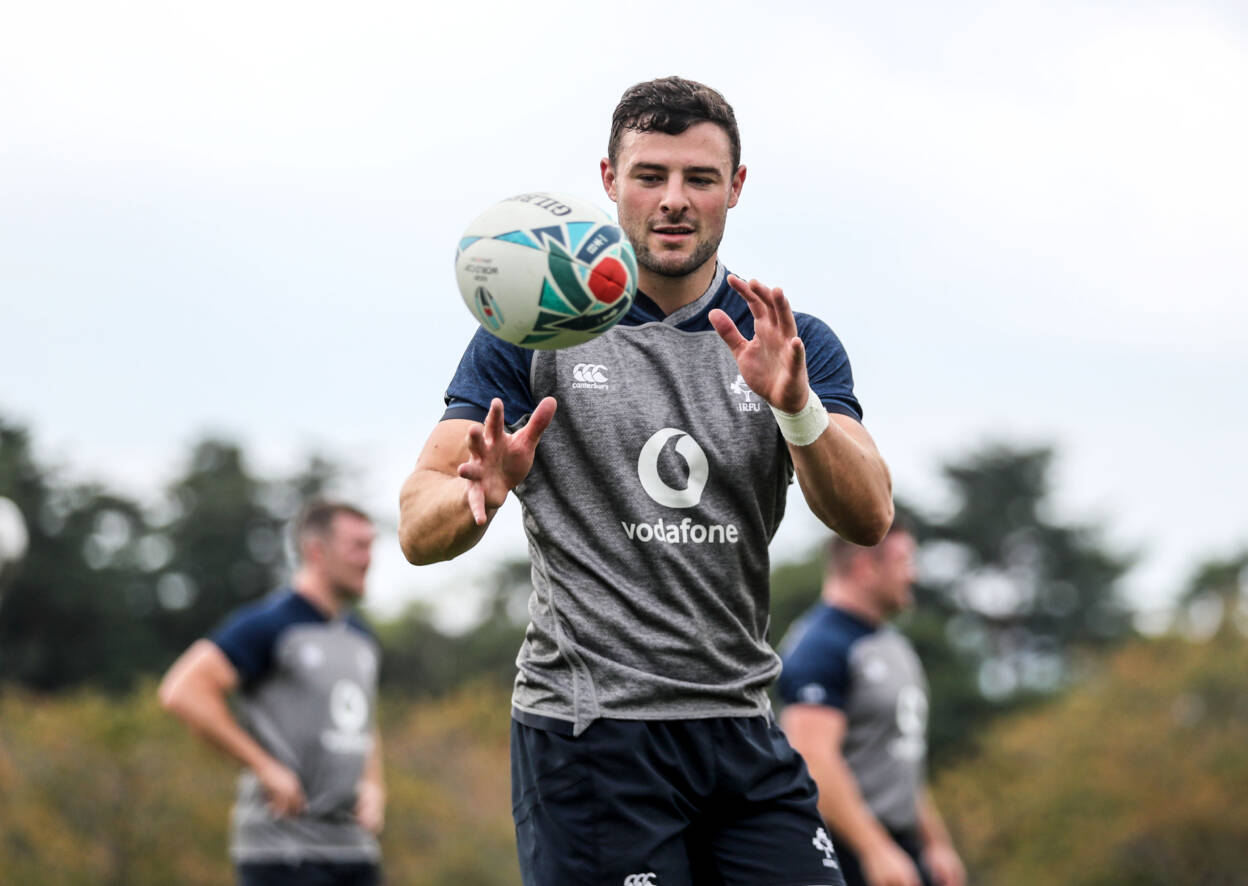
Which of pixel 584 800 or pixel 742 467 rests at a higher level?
pixel 742 467

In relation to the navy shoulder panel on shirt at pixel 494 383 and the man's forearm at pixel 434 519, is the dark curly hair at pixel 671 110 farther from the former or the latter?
the man's forearm at pixel 434 519

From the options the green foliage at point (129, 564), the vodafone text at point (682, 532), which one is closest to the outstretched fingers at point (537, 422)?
the vodafone text at point (682, 532)

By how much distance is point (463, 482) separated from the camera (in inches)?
162

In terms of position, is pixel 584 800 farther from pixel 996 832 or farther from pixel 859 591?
pixel 996 832

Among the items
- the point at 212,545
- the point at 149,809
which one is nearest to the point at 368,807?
the point at 149,809

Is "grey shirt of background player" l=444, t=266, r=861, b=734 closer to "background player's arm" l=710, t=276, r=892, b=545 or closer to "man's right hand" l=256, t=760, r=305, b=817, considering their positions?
"background player's arm" l=710, t=276, r=892, b=545

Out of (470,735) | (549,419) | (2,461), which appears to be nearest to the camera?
(549,419)

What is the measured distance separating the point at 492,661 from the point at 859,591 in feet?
126

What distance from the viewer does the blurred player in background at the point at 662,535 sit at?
13.8 feet

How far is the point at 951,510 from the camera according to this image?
185 feet

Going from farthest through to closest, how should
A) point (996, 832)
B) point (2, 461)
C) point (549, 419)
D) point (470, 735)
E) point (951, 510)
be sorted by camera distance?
point (951, 510)
point (2, 461)
point (996, 832)
point (470, 735)
point (549, 419)

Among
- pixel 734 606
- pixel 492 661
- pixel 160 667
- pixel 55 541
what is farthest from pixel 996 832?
pixel 734 606

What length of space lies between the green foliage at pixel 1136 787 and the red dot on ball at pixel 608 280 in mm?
27077

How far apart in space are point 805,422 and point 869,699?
4.56 meters
